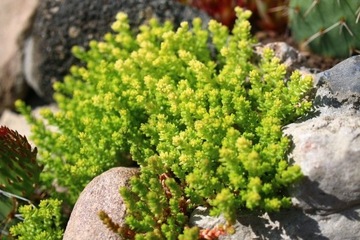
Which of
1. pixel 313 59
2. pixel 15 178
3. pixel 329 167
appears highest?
pixel 329 167

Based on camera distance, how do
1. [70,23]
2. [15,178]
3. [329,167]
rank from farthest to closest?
[70,23] < [15,178] < [329,167]

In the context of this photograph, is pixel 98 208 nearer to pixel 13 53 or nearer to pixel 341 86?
pixel 341 86

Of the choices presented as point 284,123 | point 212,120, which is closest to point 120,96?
point 212,120

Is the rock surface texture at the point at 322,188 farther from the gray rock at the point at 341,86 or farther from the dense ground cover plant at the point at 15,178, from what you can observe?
the dense ground cover plant at the point at 15,178

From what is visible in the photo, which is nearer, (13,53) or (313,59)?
(313,59)

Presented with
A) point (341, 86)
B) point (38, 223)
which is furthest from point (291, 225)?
point (38, 223)

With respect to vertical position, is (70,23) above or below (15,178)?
above
